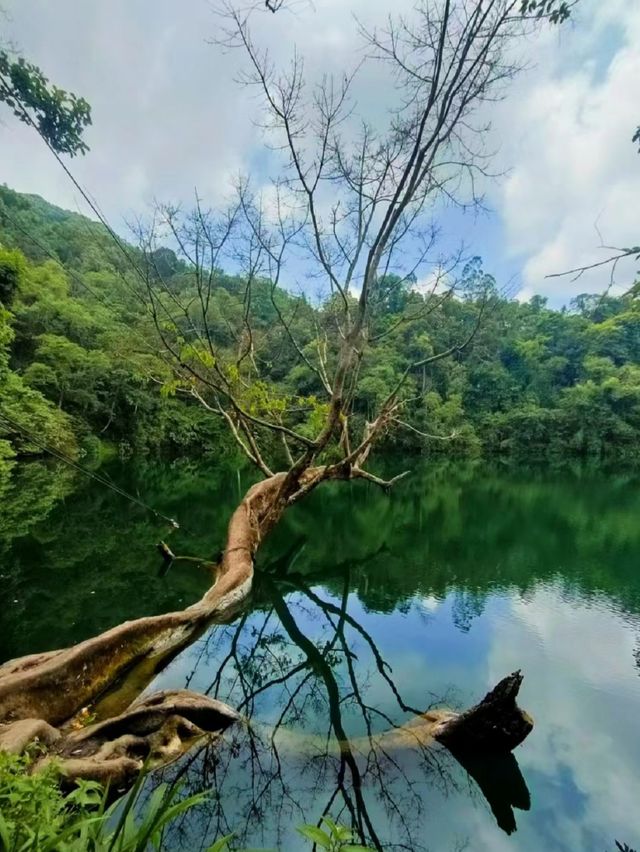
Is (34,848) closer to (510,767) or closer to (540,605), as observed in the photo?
(510,767)

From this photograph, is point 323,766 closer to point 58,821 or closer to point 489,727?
point 489,727

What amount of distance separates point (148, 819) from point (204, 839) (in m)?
1.82

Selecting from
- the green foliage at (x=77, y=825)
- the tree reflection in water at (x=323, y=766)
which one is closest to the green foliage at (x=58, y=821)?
the green foliage at (x=77, y=825)

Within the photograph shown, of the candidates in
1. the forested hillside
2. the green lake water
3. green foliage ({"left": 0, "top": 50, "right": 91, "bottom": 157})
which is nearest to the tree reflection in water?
the green lake water

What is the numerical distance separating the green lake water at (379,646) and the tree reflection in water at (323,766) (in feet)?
0.05

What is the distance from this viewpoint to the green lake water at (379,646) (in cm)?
354

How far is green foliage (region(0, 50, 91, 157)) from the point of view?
14.1 ft

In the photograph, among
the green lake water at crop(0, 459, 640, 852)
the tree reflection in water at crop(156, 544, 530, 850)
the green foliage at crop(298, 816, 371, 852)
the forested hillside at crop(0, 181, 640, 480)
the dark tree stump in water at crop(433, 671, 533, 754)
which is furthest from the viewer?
the forested hillside at crop(0, 181, 640, 480)

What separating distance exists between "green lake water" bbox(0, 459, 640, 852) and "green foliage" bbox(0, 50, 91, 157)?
5335 millimetres

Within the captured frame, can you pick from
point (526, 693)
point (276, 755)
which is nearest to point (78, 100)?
point (276, 755)

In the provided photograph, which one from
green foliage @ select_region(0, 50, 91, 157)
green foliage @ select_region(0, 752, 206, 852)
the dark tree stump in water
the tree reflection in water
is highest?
green foliage @ select_region(0, 50, 91, 157)

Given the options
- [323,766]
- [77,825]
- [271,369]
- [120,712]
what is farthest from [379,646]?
[271,369]

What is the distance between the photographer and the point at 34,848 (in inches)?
66.2

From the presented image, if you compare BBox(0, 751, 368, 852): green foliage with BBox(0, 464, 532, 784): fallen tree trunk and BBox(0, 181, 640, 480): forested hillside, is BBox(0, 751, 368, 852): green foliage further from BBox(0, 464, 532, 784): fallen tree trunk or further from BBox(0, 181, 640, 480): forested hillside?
BBox(0, 181, 640, 480): forested hillside
